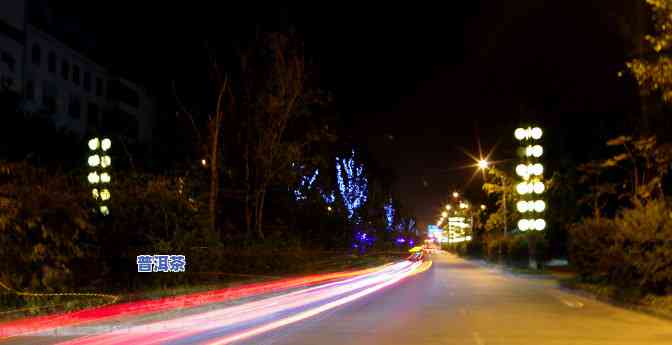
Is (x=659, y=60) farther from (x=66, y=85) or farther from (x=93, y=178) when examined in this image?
(x=66, y=85)

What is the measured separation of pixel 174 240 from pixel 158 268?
5.54 ft

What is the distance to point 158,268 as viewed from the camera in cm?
2648

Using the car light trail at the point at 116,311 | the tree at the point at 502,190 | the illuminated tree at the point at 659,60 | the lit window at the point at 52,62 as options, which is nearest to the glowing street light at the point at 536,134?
the tree at the point at 502,190

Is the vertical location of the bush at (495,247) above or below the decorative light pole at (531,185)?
below

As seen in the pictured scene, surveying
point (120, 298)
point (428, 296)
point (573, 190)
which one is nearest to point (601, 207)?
point (573, 190)

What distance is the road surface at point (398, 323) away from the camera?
51.7ft


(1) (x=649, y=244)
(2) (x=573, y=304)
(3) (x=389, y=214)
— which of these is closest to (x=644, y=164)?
(1) (x=649, y=244)

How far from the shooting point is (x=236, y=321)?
1936 cm

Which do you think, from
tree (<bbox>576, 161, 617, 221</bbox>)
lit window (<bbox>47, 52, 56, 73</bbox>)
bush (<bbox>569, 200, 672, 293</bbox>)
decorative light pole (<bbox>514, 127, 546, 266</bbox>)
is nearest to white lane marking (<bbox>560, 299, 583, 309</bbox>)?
bush (<bbox>569, 200, 672, 293</bbox>)

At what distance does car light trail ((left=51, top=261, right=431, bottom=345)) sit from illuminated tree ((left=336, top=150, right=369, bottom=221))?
45.6m

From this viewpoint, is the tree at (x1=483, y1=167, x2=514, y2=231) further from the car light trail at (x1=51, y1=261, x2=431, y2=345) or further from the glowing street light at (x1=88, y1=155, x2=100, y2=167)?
the glowing street light at (x1=88, y1=155, x2=100, y2=167)

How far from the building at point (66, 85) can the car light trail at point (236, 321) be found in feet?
119

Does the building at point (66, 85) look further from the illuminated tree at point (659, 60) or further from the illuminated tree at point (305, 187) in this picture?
the illuminated tree at point (659, 60)

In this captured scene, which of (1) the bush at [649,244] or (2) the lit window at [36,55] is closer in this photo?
(1) the bush at [649,244]
